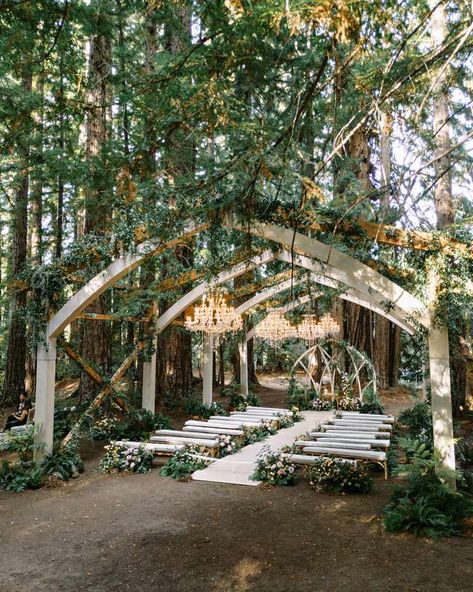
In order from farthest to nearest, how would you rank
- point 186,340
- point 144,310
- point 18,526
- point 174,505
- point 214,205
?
point 186,340
point 144,310
point 174,505
point 18,526
point 214,205

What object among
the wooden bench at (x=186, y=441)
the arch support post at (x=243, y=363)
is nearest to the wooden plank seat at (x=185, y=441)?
the wooden bench at (x=186, y=441)

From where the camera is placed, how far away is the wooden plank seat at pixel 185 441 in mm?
8945

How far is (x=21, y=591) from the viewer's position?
4230 millimetres

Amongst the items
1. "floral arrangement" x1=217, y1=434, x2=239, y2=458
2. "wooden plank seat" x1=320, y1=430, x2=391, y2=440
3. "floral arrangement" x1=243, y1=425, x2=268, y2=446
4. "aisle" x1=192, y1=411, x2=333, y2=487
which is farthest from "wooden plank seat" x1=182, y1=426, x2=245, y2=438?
"wooden plank seat" x1=320, y1=430, x2=391, y2=440

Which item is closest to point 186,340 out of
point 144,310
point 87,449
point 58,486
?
point 144,310

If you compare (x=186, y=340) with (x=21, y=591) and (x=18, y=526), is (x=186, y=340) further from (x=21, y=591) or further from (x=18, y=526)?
(x=21, y=591)

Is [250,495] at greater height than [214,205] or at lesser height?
lesser

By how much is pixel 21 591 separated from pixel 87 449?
18.4 feet

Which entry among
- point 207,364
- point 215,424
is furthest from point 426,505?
point 207,364

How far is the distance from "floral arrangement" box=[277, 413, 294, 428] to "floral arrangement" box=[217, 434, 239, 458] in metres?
3.05

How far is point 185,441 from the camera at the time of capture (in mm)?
9125

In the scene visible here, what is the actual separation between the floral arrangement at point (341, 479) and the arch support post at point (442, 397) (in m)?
1.36

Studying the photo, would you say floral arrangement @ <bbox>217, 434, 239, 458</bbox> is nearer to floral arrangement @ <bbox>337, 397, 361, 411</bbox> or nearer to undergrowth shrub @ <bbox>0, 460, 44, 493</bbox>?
undergrowth shrub @ <bbox>0, 460, 44, 493</bbox>

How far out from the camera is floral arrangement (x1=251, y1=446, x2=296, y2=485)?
7457 mm
